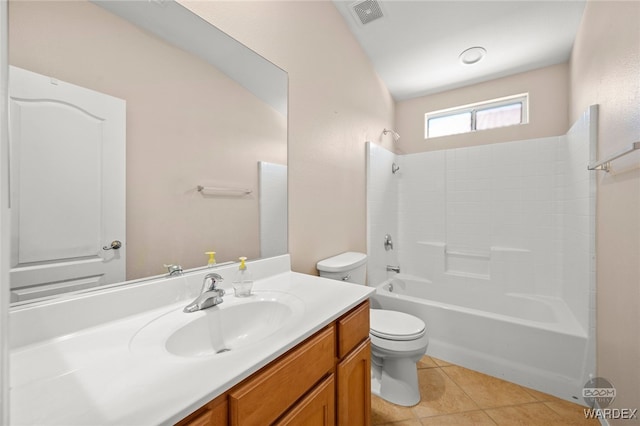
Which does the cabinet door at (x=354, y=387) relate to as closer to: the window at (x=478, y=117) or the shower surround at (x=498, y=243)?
the shower surround at (x=498, y=243)

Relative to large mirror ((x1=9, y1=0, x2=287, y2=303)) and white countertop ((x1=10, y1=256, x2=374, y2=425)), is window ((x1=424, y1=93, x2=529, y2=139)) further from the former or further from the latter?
white countertop ((x1=10, y1=256, x2=374, y2=425))

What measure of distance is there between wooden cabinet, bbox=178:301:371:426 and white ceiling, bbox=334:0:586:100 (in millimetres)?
2138

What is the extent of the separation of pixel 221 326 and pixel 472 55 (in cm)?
296

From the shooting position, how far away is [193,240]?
1.02 metres

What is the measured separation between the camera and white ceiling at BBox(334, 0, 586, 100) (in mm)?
1867

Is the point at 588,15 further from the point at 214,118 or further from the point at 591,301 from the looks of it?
the point at 214,118

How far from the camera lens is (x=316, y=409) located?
2.62 ft

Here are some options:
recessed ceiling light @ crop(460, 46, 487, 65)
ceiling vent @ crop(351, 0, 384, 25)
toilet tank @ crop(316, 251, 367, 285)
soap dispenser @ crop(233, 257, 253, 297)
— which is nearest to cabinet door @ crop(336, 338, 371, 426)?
soap dispenser @ crop(233, 257, 253, 297)

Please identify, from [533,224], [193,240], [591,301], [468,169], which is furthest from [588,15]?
[193,240]

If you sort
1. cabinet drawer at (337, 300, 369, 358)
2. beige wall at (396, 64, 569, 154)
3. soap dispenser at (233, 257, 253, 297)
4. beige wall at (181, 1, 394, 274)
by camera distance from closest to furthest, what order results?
1. cabinet drawer at (337, 300, 369, 358)
2. soap dispenser at (233, 257, 253, 297)
3. beige wall at (181, 1, 394, 274)
4. beige wall at (396, 64, 569, 154)

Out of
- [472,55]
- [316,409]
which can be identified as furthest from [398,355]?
[472,55]

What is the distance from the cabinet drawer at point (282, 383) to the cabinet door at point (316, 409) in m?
0.02

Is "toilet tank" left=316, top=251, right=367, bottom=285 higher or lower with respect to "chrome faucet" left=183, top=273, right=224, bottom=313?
lower

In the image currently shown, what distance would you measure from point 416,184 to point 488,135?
90cm
